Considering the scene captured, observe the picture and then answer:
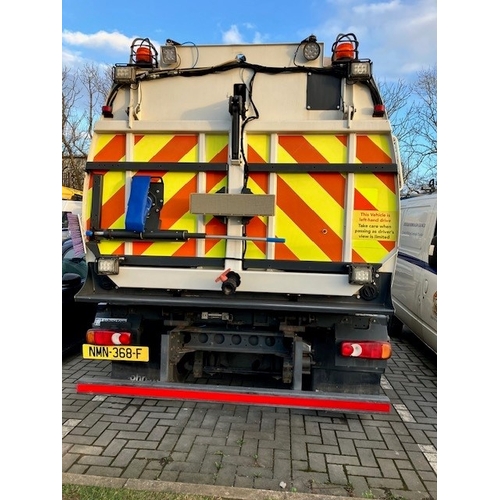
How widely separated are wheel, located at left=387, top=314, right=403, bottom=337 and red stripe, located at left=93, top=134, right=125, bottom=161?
5.39 metres

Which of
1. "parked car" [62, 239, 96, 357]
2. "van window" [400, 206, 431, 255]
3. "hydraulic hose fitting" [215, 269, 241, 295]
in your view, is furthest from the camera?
"van window" [400, 206, 431, 255]

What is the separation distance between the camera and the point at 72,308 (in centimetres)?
520

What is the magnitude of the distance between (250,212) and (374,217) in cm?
101

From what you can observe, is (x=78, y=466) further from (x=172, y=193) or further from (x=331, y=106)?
(x=331, y=106)

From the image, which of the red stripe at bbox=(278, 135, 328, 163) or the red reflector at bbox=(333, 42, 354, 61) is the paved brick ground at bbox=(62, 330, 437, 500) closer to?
the red stripe at bbox=(278, 135, 328, 163)

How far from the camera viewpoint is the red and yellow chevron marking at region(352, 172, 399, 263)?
10.0 ft

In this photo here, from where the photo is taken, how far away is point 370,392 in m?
3.44

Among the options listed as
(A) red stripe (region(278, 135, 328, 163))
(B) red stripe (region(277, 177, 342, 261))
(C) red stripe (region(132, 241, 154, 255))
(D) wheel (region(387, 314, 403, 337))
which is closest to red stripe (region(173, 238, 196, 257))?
(C) red stripe (region(132, 241, 154, 255))

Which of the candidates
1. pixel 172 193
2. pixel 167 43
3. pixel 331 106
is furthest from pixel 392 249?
pixel 167 43

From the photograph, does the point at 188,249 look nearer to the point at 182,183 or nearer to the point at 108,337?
the point at 182,183

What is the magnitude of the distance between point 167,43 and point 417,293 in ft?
15.0

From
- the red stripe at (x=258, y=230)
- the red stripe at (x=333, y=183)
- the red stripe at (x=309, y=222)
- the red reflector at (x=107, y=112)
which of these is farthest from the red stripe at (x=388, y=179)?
the red reflector at (x=107, y=112)

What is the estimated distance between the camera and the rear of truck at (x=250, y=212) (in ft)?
10.1

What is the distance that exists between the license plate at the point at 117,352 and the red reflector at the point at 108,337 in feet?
0.14
